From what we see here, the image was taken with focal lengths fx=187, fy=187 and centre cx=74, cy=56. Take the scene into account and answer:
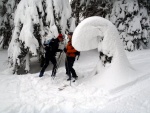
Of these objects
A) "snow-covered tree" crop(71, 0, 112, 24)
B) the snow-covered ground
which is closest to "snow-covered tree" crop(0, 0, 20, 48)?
"snow-covered tree" crop(71, 0, 112, 24)

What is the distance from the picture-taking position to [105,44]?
7.22m

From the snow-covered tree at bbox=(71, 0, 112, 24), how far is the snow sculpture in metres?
5.60

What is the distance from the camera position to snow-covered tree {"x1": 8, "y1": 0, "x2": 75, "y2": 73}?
9.45 m

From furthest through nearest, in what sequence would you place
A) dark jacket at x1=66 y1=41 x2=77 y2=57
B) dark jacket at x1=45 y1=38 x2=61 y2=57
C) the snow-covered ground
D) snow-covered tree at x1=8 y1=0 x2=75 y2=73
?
snow-covered tree at x1=8 y1=0 x2=75 y2=73 < dark jacket at x1=45 y1=38 x2=61 y2=57 < dark jacket at x1=66 y1=41 x2=77 y2=57 < the snow-covered ground

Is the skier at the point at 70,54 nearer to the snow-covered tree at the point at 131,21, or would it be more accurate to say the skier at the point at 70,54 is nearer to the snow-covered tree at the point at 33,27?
the snow-covered tree at the point at 33,27

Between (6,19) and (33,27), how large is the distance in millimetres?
5485

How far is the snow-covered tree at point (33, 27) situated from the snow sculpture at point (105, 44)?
2.93 meters

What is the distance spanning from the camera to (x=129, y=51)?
11.9 m

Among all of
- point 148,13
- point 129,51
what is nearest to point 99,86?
point 129,51

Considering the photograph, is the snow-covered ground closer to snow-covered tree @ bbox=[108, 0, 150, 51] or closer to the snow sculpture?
the snow sculpture

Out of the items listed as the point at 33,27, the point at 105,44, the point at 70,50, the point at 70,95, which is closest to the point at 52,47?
the point at 70,50

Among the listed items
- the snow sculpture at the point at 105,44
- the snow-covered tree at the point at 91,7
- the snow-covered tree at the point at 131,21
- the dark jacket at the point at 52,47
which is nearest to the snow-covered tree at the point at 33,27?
the dark jacket at the point at 52,47

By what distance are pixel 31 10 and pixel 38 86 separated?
443 centimetres

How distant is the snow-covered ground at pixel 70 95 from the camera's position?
17.0ft
